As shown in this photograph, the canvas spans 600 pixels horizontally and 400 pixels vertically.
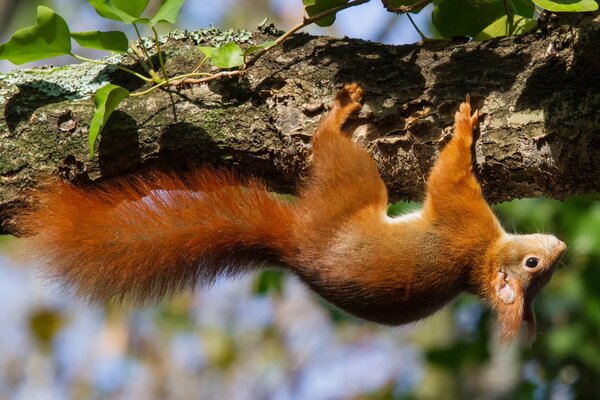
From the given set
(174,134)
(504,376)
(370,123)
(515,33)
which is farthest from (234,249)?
(504,376)

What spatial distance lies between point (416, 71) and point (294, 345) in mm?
10002

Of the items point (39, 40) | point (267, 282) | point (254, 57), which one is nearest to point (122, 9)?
point (39, 40)

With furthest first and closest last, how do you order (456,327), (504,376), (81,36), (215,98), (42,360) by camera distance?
(42,360)
(456,327)
(504,376)
(215,98)
(81,36)

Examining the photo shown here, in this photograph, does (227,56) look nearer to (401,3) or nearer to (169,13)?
(169,13)

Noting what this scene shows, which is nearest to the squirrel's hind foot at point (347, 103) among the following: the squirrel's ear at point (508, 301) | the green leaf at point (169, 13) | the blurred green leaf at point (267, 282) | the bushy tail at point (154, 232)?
the bushy tail at point (154, 232)

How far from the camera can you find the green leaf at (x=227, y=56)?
269cm

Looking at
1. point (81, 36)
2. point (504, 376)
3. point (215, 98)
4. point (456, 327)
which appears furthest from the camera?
point (456, 327)

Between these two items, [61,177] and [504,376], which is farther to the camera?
[504,376]

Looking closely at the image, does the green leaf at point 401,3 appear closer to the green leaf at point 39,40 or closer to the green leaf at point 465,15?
the green leaf at point 465,15

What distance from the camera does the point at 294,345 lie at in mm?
12422

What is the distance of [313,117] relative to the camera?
9.30 feet

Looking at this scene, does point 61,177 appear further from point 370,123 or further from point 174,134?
point 370,123

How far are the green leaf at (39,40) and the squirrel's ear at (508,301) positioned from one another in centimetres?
183

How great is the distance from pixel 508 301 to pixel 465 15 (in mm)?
1115
